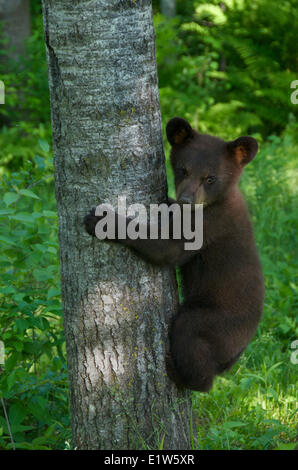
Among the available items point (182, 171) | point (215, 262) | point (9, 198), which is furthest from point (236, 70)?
point (9, 198)

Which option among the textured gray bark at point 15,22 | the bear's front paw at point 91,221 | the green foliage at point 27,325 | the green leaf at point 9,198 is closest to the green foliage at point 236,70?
the textured gray bark at point 15,22

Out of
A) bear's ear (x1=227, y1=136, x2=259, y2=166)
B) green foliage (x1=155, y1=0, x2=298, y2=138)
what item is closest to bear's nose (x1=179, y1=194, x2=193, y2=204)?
bear's ear (x1=227, y1=136, x2=259, y2=166)

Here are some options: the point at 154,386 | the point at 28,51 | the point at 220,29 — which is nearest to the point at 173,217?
the point at 154,386

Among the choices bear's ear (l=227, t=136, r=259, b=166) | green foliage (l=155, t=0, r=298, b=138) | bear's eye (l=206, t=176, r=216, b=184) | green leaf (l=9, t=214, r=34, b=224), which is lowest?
green leaf (l=9, t=214, r=34, b=224)

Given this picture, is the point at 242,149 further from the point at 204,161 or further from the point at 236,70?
the point at 236,70

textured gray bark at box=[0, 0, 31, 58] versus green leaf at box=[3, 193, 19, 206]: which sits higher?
textured gray bark at box=[0, 0, 31, 58]

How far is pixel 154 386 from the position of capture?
11.0 feet

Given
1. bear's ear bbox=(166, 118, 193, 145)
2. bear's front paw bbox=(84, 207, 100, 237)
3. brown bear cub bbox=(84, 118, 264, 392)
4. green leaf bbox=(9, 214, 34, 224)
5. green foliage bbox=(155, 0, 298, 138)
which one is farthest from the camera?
green foliage bbox=(155, 0, 298, 138)

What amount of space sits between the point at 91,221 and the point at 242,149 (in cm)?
127

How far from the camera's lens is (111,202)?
3203mm

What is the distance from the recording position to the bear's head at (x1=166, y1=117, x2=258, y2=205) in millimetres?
3795

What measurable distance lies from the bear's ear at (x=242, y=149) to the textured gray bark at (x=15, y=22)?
23.0 ft

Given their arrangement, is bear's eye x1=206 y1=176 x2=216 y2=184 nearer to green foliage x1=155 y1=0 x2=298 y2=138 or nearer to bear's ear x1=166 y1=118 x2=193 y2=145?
bear's ear x1=166 y1=118 x2=193 y2=145

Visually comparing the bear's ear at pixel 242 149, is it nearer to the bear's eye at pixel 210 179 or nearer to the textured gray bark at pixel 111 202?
the bear's eye at pixel 210 179
